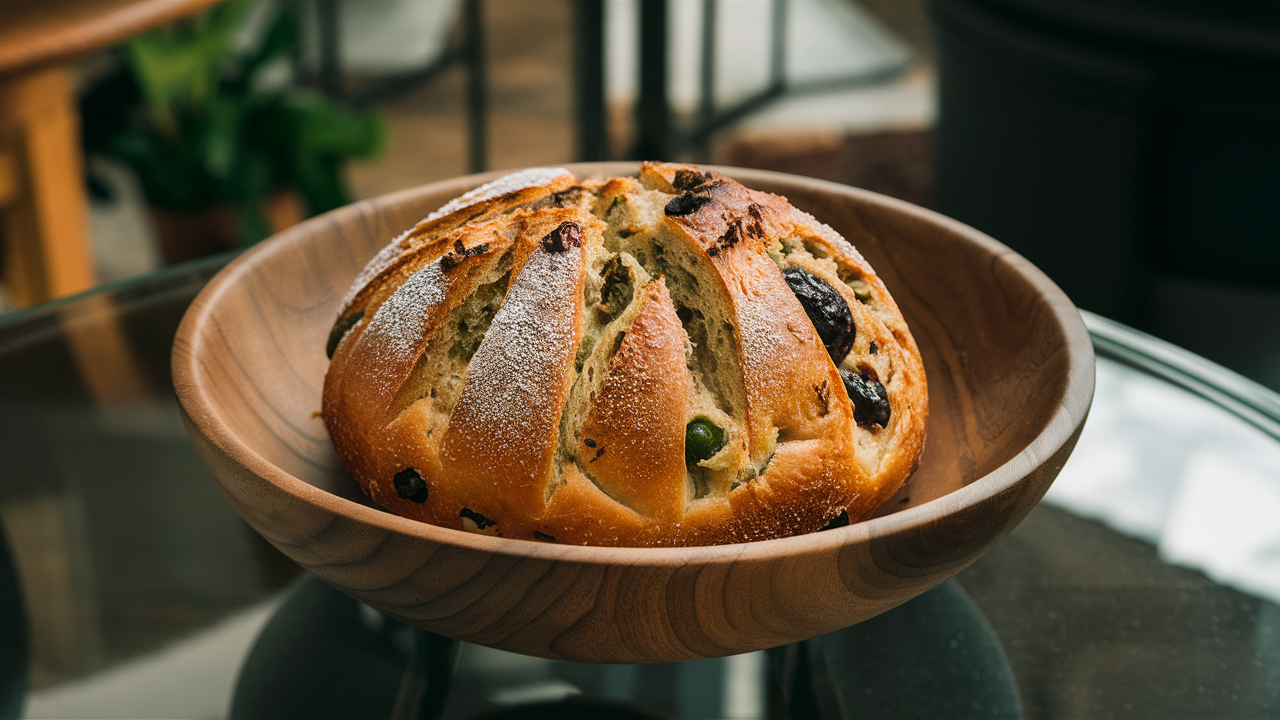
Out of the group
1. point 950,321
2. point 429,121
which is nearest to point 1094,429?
point 950,321

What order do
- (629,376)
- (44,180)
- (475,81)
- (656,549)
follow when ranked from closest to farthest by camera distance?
(656,549)
(629,376)
(44,180)
(475,81)

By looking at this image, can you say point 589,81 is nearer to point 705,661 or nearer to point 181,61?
point 181,61

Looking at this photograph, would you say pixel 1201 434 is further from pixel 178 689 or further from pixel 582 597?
pixel 178 689

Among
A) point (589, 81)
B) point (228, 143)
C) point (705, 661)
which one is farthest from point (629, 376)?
point (589, 81)

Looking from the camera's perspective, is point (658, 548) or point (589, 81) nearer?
point (658, 548)

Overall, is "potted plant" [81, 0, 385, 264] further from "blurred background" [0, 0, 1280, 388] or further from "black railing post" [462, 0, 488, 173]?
"black railing post" [462, 0, 488, 173]

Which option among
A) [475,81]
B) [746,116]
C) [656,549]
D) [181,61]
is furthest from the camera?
[746,116]
